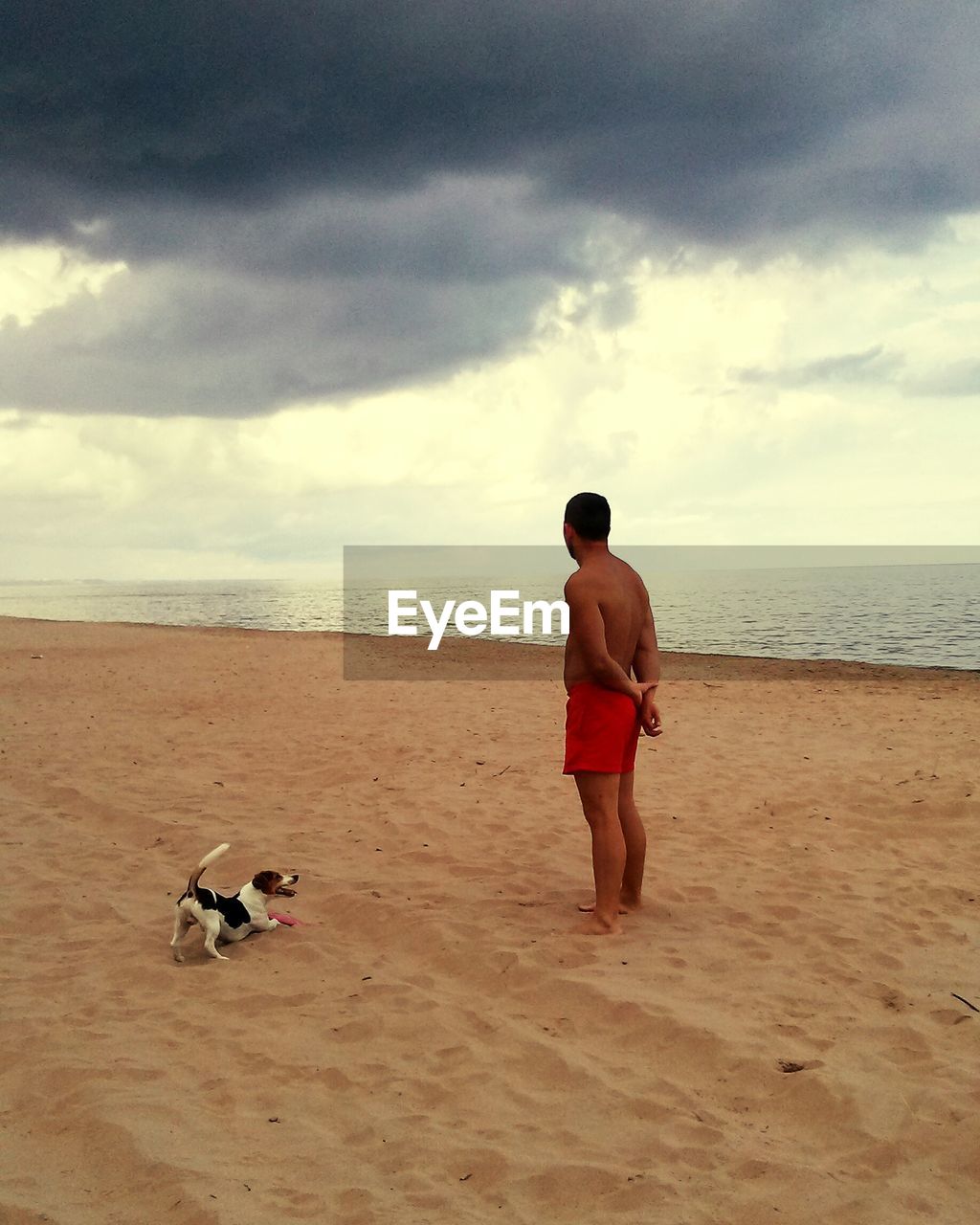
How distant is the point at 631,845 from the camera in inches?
208

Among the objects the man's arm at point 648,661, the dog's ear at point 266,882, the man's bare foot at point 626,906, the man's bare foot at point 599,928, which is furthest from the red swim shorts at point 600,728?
the dog's ear at point 266,882

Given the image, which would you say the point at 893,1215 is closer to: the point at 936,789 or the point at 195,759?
the point at 936,789

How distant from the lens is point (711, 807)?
8.16 m

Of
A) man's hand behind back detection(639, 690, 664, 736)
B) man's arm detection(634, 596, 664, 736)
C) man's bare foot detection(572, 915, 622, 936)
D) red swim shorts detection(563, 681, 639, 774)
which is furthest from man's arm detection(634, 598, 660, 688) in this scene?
man's bare foot detection(572, 915, 622, 936)

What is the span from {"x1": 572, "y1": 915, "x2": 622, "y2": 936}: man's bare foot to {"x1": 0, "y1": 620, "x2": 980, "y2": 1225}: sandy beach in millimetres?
55

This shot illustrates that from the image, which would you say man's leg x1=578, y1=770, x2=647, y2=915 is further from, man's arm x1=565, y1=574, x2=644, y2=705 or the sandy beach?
man's arm x1=565, y1=574, x2=644, y2=705

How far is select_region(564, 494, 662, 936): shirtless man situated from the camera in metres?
4.75

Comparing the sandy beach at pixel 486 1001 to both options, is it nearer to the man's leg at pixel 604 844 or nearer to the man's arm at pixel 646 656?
the man's leg at pixel 604 844

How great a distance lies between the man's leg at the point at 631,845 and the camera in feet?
17.0

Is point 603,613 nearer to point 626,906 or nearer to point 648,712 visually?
point 648,712

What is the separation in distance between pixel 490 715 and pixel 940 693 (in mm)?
8905

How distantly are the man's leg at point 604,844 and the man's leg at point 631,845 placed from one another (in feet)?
0.34

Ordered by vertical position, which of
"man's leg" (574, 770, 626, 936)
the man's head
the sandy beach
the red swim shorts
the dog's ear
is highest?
the man's head

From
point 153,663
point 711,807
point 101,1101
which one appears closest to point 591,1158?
point 101,1101
